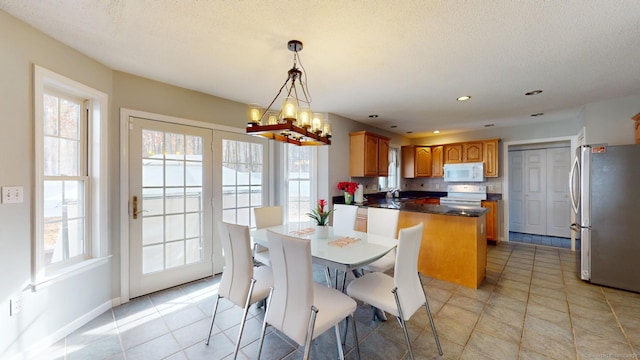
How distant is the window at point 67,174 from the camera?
1.88 meters

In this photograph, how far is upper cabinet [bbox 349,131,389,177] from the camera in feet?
14.2

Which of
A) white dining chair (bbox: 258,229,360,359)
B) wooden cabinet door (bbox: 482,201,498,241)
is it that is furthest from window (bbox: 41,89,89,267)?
wooden cabinet door (bbox: 482,201,498,241)

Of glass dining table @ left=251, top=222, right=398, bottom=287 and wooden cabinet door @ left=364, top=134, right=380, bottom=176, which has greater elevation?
wooden cabinet door @ left=364, top=134, right=380, bottom=176

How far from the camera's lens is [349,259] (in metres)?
1.78

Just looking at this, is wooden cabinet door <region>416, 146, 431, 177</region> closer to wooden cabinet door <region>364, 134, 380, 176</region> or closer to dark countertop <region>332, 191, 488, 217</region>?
dark countertop <region>332, 191, 488, 217</region>

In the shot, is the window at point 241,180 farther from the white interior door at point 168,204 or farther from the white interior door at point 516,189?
the white interior door at point 516,189

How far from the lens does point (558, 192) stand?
5062 millimetres

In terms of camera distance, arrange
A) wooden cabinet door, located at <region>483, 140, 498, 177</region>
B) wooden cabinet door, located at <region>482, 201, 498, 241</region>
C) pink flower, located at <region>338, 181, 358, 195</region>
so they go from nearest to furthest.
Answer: pink flower, located at <region>338, 181, 358, 195</region> → wooden cabinet door, located at <region>482, 201, 498, 241</region> → wooden cabinet door, located at <region>483, 140, 498, 177</region>

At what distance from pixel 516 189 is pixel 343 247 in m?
5.35

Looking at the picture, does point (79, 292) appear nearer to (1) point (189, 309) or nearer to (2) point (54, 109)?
(1) point (189, 309)

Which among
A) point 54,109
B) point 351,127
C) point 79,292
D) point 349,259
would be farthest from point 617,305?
point 54,109

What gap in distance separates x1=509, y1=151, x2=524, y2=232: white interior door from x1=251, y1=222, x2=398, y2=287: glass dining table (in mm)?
4841

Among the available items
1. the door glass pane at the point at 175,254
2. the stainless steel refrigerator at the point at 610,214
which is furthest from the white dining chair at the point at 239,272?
the stainless steel refrigerator at the point at 610,214

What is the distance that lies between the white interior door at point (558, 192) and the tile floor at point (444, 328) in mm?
2789
